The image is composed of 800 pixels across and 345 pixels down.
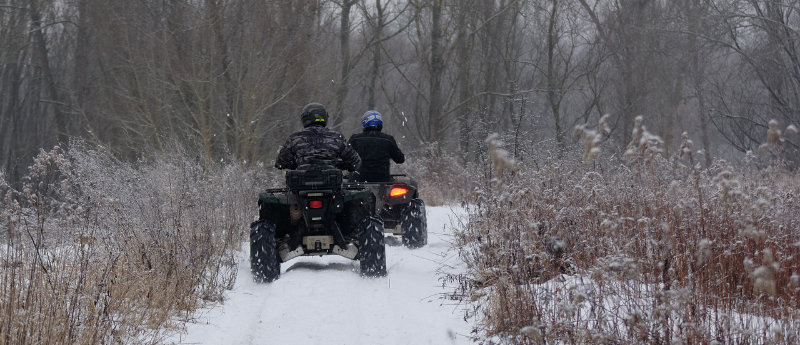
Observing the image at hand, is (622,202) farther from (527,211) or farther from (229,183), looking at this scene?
(229,183)

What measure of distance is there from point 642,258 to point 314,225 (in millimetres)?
3510

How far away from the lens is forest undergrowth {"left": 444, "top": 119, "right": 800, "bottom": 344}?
379cm

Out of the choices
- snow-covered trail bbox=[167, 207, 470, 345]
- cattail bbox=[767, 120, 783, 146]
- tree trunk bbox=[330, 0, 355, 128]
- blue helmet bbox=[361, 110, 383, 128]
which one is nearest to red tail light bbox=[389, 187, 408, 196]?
blue helmet bbox=[361, 110, 383, 128]

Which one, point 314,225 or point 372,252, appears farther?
point 314,225

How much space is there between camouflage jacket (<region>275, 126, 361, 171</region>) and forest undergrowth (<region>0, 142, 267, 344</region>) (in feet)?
3.65

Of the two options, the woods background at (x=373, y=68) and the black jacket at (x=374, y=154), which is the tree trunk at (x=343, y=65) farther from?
the black jacket at (x=374, y=154)

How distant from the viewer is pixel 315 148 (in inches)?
305

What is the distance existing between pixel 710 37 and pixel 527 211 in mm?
16582

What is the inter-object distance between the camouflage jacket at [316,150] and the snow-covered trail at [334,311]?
1.13m

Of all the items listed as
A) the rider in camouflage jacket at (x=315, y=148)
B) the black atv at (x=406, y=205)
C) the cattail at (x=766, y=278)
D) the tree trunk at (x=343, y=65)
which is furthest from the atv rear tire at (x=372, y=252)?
the tree trunk at (x=343, y=65)

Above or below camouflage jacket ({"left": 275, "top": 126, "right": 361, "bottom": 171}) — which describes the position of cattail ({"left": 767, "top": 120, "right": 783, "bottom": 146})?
below

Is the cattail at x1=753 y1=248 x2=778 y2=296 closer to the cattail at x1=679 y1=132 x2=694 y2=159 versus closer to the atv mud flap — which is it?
the cattail at x1=679 y1=132 x2=694 y2=159

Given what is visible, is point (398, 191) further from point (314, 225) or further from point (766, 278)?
point (766, 278)

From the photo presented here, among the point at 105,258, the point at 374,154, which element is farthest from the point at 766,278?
the point at 374,154
